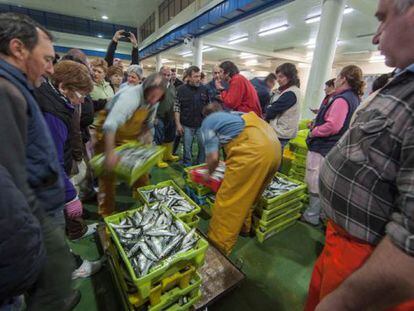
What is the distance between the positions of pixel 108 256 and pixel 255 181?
5.41 feet

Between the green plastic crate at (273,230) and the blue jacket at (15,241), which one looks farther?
the green plastic crate at (273,230)

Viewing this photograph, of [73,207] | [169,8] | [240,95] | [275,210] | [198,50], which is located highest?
[169,8]

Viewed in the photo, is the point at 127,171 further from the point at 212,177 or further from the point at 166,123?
the point at 166,123

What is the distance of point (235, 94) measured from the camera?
11.5 ft

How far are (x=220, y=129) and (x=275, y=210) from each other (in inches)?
50.7

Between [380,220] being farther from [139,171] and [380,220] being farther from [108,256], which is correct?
[108,256]

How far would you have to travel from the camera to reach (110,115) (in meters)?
2.04

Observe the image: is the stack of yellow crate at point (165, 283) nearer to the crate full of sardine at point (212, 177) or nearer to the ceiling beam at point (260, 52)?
the crate full of sardine at point (212, 177)

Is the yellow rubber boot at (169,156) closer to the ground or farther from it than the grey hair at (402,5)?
closer to the ground

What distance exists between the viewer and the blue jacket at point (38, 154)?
0.91m

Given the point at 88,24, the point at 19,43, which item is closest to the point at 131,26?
the point at 88,24

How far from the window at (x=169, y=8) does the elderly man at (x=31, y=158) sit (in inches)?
423

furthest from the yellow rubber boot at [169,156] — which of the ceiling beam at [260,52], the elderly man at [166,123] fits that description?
the ceiling beam at [260,52]

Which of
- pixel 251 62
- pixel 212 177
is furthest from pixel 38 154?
pixel 251 62
